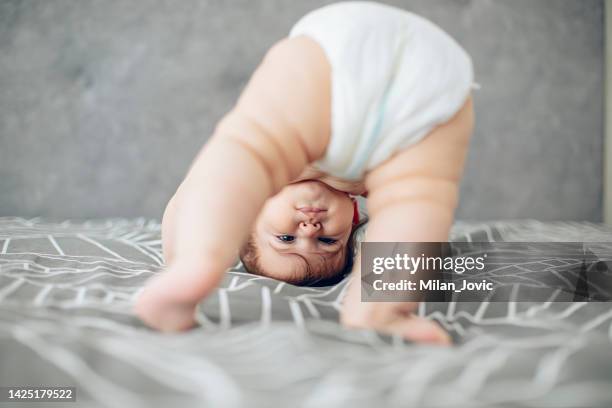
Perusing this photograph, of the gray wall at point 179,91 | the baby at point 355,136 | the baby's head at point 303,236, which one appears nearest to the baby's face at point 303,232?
the baby's head at point 303,236

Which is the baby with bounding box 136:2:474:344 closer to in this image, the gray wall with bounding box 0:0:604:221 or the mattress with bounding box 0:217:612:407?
the mattress with bounding box 0:217:612:407

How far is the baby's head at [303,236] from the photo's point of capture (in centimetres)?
97

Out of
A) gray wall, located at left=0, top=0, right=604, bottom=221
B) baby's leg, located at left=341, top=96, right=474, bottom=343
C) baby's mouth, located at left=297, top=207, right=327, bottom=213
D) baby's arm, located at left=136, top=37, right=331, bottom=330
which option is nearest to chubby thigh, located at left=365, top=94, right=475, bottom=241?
baby's leg, located at left=341, top=96, right=474, bottom=343

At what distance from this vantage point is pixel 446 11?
6.08 feet

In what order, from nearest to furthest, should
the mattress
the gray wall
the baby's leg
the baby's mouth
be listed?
1. the mattress
2. the baby's leg
3. the baby's mouth
4. the gray wall

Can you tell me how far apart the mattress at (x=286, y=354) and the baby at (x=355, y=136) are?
0.21ft

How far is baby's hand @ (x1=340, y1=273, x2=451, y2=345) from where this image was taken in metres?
0.59

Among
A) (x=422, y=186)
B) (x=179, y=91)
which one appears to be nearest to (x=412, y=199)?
(x=422, y=186)

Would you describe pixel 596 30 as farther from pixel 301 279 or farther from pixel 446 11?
pixel 301 279

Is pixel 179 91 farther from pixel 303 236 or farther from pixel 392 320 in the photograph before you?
pixel 392 320

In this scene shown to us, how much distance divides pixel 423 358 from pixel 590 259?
0.67 meters

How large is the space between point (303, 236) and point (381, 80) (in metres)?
0.41

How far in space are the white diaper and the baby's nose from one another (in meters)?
0.27

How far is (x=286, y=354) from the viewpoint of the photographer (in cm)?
49
